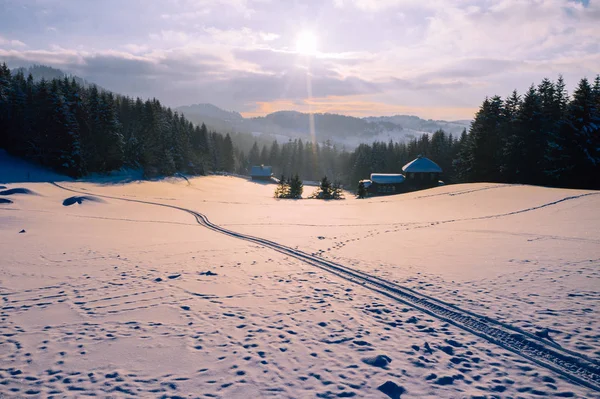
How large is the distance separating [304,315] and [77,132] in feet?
206

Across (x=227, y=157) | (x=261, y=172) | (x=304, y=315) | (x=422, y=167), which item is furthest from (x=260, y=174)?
(x=304, y=315)

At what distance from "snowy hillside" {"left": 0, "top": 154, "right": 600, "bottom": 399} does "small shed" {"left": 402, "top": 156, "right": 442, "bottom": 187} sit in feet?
135

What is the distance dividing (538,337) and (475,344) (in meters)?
1.39

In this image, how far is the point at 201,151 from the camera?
95938 mm

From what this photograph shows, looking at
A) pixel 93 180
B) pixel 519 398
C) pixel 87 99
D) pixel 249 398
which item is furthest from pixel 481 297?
pixel 87 99

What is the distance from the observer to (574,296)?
8719 mm

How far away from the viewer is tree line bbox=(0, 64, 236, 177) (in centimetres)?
5503

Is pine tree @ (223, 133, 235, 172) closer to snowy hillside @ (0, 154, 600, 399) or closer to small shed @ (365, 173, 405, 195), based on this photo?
small shed @ (365, 173, 405, 195)

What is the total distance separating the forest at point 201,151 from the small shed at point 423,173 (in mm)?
3929

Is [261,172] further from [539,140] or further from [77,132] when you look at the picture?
[539,140]

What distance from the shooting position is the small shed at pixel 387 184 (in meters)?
61.8

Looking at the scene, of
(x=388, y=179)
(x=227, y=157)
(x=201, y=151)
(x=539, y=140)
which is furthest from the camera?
(x=227, y=157)

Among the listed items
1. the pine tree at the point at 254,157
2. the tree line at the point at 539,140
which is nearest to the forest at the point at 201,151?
the tree line at the point at 539,140

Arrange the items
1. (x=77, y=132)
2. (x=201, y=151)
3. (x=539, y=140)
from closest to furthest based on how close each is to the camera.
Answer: (x=539, y=140), (x=77, y=132), (x=201, y=151)
